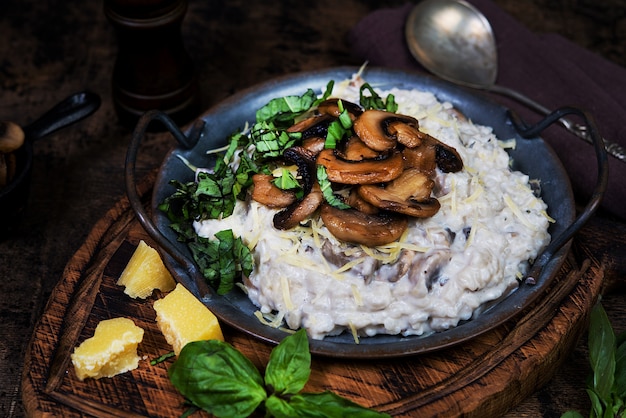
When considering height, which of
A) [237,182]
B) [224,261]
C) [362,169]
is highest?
[362,169]

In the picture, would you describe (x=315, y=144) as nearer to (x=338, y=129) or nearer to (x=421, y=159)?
(x=338, y=129)

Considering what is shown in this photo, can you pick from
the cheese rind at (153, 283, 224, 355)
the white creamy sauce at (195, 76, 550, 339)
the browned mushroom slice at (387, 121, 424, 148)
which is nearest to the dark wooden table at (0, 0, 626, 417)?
the white creamy sauce at (195, 76, 550, 339)

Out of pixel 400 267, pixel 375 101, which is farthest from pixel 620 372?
pixel 375 101

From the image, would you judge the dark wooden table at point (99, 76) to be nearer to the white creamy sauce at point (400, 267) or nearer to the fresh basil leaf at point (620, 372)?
the fresh basil leaf at point (620, 372)

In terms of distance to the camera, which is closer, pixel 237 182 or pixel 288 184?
pixel 288 184

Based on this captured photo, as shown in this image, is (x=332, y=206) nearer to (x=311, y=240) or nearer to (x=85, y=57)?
(x=311, y=240)

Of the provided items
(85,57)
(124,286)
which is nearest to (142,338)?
(124,286)

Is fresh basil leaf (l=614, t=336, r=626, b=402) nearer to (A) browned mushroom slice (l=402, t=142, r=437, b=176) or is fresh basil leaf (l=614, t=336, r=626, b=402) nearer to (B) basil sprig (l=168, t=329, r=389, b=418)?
(A) browned mushroom slice (l=402, t=142, r=437, b=176)
